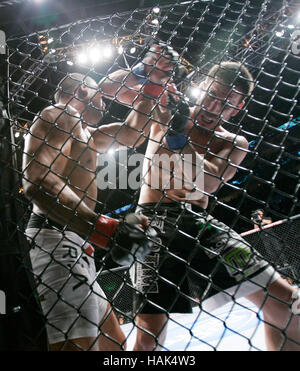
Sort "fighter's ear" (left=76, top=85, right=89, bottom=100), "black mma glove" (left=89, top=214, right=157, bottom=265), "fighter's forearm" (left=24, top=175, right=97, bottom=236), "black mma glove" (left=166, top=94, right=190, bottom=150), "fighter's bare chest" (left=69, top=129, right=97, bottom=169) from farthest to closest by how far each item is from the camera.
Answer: "fighter's ear" (left=76, top=85, right=89, bottom=100) → "fighter's bare chest" (left=69, top=129, right=97, bottom=169) → "black mma glove" (left=166, top=94, right=190, bottom=150) → "fighter's forearm" (left=24, top=175, right=97, bottom=236) → "black mma glove" (left=89, top=214, right=157, bottom=265)

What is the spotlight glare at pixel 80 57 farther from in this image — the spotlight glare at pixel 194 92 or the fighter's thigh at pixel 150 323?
the fighter's thigh at pixel 150 323

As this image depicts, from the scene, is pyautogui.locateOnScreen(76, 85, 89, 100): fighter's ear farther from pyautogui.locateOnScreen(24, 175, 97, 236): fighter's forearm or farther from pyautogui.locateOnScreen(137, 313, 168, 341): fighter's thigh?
pyautogui.locateOnScreen(137, 313, 168, 341): fighter's thigh

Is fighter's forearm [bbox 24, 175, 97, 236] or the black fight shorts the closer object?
fighter's forearm [bbox 24, 175, 97, 236]

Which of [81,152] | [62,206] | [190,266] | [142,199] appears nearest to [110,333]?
[190,266]

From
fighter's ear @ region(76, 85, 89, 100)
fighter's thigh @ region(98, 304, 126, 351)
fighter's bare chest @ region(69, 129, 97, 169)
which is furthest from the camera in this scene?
fighter's ear @ region(76, 85, 89, 100)

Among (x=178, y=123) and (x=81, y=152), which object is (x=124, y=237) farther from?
(x=81, y=152)

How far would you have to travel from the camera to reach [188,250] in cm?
154

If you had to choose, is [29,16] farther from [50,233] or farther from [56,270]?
[56,270]

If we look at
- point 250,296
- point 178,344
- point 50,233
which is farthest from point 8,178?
point 178,344

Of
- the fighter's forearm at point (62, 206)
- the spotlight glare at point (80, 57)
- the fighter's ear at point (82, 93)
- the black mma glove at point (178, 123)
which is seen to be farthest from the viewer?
the spotlight glare at point (80, 57)

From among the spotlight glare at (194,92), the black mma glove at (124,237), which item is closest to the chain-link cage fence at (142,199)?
the black mma glove at (124,237)

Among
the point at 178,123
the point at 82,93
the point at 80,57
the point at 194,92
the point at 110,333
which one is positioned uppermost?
the point at 80,57

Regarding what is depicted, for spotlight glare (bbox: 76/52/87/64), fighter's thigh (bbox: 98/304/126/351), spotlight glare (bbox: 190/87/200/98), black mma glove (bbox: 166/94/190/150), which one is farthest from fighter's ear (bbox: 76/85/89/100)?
fighter's thigh (bbox: 98/304/126/351)

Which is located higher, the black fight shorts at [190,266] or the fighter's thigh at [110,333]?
the black fight shorts at [190,266]
